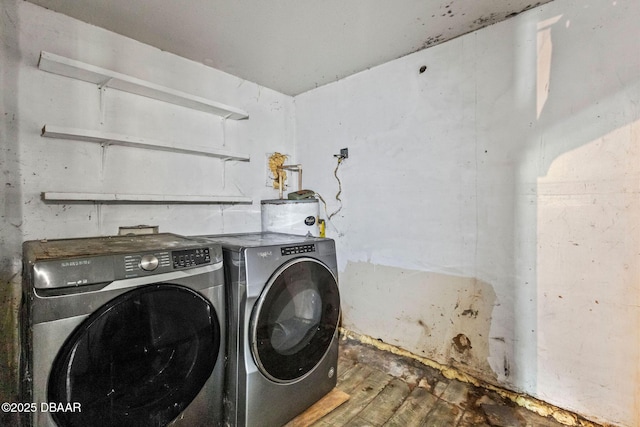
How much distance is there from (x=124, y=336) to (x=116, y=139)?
1.04m

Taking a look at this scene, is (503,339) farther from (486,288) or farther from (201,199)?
(201,199)

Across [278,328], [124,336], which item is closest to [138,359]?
[124,336]

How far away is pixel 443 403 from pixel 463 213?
1.06 m

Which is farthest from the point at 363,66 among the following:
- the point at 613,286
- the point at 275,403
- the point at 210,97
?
the point at 275,403

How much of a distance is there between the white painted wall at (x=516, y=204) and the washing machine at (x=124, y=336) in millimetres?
1246

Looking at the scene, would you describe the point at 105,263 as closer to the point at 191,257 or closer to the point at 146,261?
the point at 146,261

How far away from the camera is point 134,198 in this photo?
165cm

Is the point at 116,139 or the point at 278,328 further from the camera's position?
the point at 116,139

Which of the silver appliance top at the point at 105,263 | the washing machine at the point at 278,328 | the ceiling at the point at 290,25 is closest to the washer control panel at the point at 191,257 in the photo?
the silver appliance top at the point at 105,263

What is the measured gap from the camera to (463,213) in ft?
5.74

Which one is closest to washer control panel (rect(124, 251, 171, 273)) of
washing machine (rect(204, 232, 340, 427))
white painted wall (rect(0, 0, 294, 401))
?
washing machine (rect(204, 232, 340, 427))

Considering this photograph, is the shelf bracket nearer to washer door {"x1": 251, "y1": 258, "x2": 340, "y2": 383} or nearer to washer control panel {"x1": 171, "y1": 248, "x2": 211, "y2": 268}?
washer control panel {"x1": 171, "y1": 248, "x2": 211, "y2": 268}

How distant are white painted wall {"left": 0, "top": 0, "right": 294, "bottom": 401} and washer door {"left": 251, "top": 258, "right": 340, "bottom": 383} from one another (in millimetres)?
947

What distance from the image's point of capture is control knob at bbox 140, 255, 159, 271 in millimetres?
1074
